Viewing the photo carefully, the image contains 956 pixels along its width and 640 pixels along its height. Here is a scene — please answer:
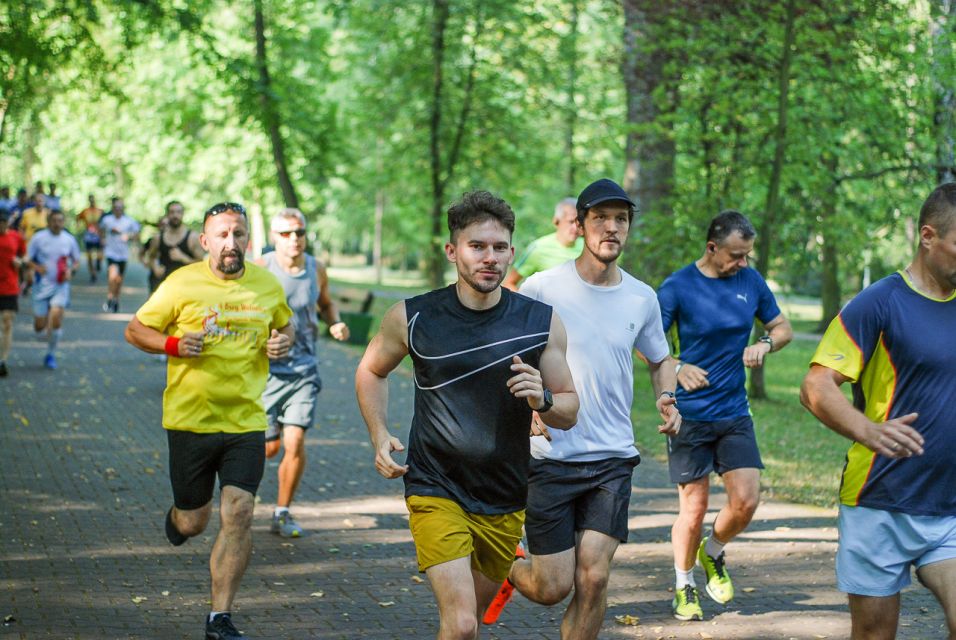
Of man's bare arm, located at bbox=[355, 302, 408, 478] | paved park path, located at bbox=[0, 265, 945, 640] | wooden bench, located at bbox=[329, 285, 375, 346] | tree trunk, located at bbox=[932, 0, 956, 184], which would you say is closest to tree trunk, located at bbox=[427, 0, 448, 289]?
wooden bench, located at bbox=[329, 285, 375, 346]

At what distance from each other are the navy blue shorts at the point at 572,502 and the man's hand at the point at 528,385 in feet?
3.27

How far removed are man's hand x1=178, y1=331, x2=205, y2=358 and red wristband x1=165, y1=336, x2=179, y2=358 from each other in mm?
25

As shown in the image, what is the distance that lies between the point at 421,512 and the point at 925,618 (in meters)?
3.75

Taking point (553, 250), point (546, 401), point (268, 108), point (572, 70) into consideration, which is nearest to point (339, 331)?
point (553, 250)

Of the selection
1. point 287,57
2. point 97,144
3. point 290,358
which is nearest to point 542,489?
point 290,358

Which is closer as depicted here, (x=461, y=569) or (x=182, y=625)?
(x=461, y=569)

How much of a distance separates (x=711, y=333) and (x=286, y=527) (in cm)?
348

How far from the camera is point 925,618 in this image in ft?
24.5

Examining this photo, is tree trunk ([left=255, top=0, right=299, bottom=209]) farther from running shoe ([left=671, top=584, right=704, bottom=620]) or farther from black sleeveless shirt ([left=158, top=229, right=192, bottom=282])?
running shoe ([left=671, top=584, right=704, bottom=620])

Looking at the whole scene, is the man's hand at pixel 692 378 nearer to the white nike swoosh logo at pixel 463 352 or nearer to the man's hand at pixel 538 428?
the man's hand at pixel 538 428

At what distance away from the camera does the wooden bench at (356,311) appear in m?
25.0

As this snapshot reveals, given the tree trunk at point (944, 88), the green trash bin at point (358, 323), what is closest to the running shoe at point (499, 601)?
the tree trunk at point (944, 88)

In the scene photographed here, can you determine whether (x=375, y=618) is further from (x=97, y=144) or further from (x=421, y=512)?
(x=97, y=144)

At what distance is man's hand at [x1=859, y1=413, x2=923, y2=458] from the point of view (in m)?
4.50
